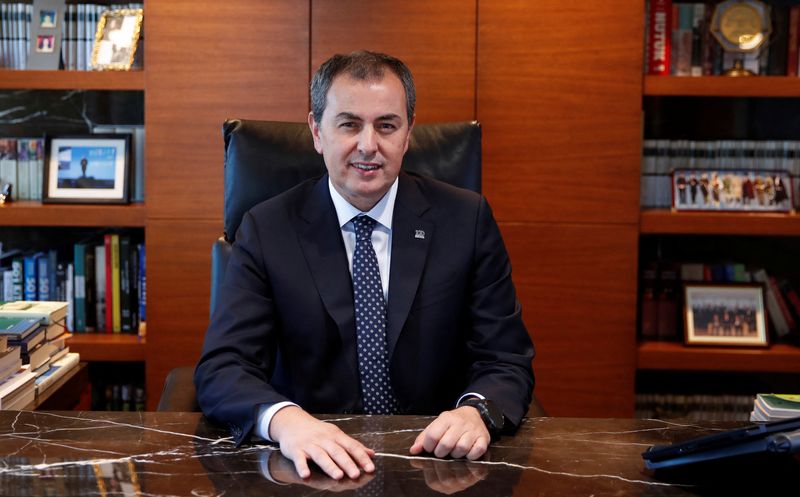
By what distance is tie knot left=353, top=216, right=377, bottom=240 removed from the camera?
193 cm

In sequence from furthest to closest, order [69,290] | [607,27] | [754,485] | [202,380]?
[69,290], [607,27], [202,380], [754,485]

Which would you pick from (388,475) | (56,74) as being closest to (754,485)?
(388,475)

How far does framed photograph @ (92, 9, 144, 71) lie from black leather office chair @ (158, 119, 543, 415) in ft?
4.43

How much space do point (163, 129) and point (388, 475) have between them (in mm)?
2211

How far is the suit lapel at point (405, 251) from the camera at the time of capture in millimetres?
1875

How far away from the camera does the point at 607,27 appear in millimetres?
3055

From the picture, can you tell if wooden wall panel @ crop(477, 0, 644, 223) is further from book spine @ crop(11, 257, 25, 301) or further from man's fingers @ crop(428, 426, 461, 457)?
man's fingers @ crop(428, 426, 461, 457)

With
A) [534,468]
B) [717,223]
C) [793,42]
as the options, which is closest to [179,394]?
[534,468]

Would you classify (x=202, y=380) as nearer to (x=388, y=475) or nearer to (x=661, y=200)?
(x=388, y=475)

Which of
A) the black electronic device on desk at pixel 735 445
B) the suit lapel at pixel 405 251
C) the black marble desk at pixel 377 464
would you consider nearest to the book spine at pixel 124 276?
the suit lapel at pixel 405 251

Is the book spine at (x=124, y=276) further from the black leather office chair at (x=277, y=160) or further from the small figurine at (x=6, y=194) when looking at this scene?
the black leather office chair at (x=277, y=160)

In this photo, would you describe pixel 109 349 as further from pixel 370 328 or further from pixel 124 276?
pixel 370 328

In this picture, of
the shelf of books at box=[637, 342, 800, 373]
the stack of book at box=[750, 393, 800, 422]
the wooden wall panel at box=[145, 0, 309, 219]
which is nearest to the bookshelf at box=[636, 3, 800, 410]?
the shelf of books at box=[637, 342, 800, 373]

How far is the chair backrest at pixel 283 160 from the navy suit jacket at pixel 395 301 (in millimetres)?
93
